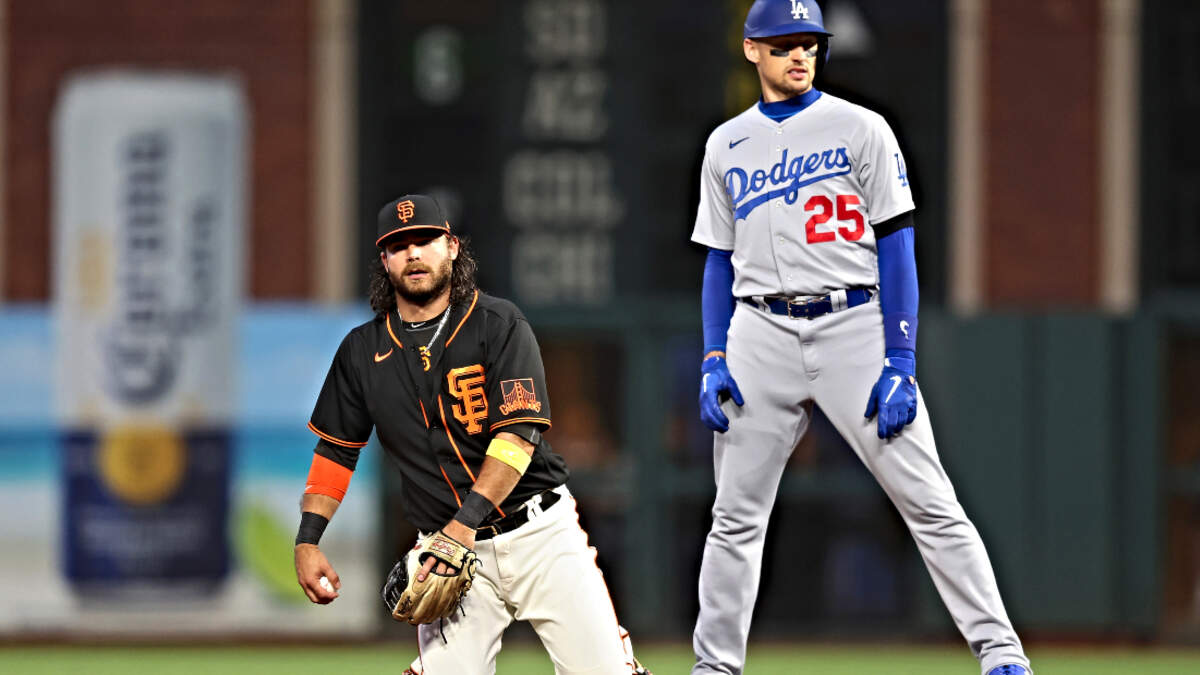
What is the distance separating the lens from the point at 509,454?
471 cm

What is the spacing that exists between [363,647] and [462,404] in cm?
643

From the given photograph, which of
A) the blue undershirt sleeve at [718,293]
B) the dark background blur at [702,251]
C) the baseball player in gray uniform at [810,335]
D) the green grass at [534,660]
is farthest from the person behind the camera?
the dark background blur at [702,251]

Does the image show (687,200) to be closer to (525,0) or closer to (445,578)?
(525,0)

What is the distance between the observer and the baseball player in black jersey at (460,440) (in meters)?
4.80

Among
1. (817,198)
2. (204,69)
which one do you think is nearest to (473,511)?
(817,198)

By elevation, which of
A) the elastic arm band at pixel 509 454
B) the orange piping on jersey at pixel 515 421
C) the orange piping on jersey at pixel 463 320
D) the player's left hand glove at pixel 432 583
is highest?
the orange piping on jersey at pixel 463 320

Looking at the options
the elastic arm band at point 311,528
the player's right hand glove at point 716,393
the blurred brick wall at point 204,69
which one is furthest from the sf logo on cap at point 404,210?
the blurred brick wall at point 204,69

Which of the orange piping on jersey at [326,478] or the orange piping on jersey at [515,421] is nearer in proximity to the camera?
the orange piping on jersey at [515,421]

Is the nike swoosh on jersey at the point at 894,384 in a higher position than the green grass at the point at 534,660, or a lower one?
higher

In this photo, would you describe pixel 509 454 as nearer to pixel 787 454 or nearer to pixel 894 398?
pixel 787 454

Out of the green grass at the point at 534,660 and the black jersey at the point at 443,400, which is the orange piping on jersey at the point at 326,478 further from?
the green grass at the point at 534,660

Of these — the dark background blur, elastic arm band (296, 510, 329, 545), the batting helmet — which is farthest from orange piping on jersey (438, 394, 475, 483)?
the dark background blur

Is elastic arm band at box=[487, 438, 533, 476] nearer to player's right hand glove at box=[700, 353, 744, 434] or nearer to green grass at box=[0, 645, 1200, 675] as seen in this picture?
player's right hand glove at box=[700, 353, 744, 434]

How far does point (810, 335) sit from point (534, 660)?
5.40 m
